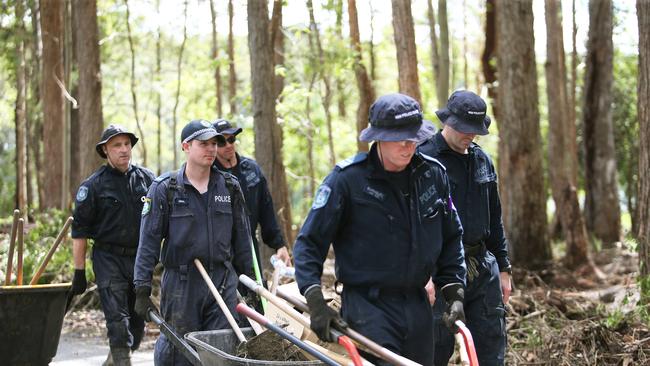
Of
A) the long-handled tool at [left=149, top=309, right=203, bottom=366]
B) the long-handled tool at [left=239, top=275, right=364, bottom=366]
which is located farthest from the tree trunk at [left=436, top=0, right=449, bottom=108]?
the long-handled tool at [left=239, top=275, right=364, bottom=366]

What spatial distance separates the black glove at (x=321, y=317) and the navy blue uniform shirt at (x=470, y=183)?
1.78m

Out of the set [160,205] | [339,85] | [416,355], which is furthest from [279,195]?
[339,85]

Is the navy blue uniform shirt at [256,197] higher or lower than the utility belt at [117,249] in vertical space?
higher

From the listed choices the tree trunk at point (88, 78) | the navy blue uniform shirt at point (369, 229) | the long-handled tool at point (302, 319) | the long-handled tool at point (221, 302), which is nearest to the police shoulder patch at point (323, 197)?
the navy blue uniform shirt at point (369, 229)

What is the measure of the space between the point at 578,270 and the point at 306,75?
31.5 feet

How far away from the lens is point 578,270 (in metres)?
15.0

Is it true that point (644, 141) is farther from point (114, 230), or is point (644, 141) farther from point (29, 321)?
point (29, 321)

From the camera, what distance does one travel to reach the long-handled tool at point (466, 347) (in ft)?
13.9

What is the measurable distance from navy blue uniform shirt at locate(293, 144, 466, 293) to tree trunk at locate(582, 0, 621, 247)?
58.8 ft

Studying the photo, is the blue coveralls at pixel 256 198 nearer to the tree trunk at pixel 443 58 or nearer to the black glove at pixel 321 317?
the black glove at pixel 321 317

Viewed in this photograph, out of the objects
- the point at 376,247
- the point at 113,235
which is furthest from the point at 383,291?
the point at 113,235

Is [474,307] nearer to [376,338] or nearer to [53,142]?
[376,338]

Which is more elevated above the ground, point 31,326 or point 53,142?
point 53,142

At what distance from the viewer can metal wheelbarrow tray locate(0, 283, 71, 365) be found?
720 centimetres
